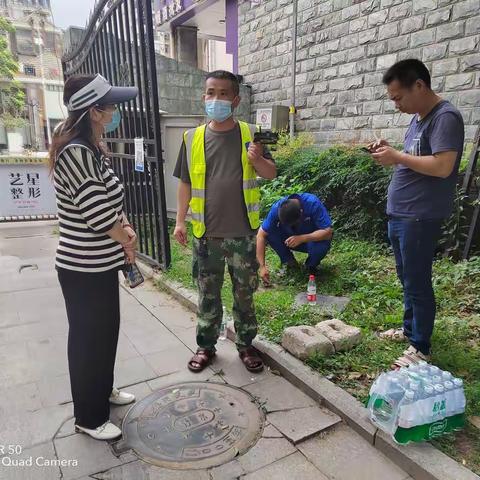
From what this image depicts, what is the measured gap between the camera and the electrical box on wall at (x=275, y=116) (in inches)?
323

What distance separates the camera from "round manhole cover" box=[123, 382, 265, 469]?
2193 mm

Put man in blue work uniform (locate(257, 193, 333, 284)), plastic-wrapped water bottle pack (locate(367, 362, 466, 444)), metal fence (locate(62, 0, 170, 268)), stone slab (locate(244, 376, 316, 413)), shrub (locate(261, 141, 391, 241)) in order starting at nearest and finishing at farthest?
plastic-wrapped water bottle pack (locate(367, 362, 466, 444))
stone slab (locate(244, 376, 316, 413))
man in blue work uniform (locate(257, 193, 333, 284))
metal fence (locate(62, 0, 170, 268))
shrub (locate(261, 141, 391, 241))

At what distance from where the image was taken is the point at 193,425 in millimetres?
2416

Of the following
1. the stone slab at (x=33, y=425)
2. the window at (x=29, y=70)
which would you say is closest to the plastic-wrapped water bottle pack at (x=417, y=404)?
the stone slab at (x=33, y=425)

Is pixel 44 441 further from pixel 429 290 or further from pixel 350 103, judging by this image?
pixel 350 103

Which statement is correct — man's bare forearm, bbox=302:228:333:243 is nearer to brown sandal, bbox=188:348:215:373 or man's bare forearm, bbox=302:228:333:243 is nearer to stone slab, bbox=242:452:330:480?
brown sandal, bbox=188:348:215:373

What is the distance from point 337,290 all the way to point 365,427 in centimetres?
200

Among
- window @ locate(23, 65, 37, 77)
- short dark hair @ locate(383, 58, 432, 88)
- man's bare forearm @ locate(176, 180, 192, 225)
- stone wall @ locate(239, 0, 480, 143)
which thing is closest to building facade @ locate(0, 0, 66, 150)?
window @ locate(23, 65, 37, 77)

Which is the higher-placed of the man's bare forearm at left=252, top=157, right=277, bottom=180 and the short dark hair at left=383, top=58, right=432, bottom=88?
the short dark hair at left=383, top=58, right=432, bottom=88

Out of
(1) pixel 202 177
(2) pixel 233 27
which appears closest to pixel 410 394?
(1) pixel 202 177

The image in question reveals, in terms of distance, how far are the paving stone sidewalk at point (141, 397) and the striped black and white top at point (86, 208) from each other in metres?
1.01

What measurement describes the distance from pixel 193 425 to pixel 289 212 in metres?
2.11

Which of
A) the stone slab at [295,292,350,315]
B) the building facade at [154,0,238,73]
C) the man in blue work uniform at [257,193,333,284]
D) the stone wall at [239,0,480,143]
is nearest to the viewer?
the stone slab at [295,292,350,315]

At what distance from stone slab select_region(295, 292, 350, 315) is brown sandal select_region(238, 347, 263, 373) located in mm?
913
